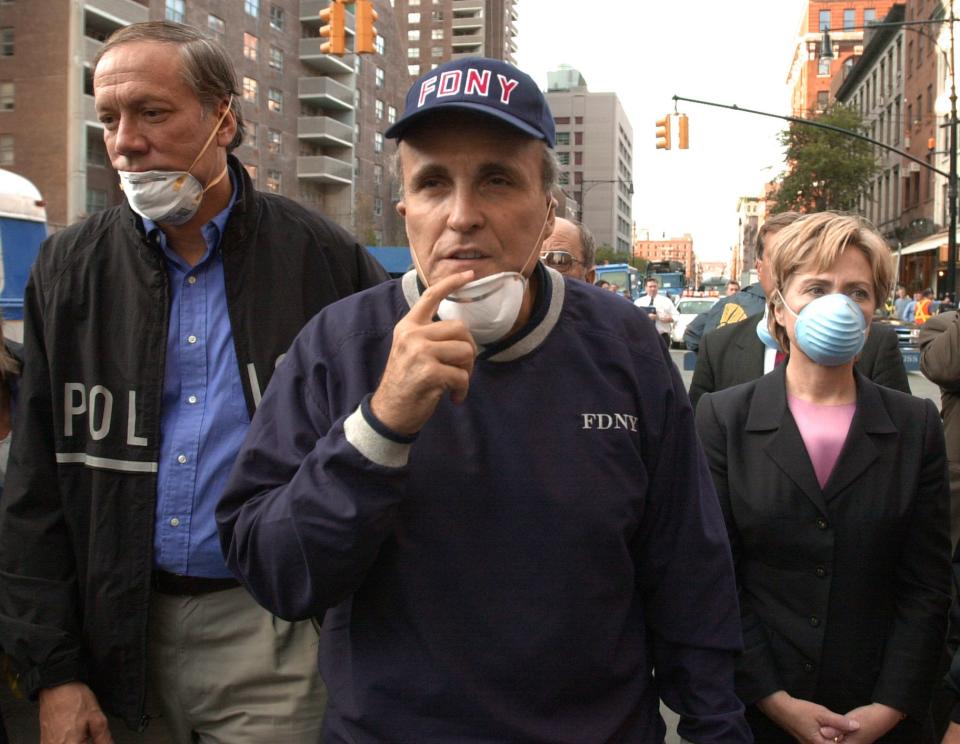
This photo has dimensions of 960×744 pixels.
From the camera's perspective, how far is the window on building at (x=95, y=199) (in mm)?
39669

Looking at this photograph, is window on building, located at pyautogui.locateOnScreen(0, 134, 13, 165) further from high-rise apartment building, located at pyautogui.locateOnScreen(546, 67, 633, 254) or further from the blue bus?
high-rise apartment building, located at pyautogui.locateOnScreen(546, 67, 633, 254)

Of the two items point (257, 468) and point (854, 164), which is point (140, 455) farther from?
point (854, 164)

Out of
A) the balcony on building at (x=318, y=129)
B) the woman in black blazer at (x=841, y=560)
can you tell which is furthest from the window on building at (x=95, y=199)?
the woman in black blazer at (x=841, y=560)

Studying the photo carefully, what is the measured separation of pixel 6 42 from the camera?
39281 millimetres

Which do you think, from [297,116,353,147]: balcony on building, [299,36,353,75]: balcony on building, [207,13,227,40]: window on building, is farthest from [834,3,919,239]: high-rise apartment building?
[207,13,227,40]: window on building

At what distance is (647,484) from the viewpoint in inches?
75.0

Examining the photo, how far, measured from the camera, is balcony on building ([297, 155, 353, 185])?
61.0 meters

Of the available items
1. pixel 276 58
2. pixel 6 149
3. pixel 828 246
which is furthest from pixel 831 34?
pixel 828 246

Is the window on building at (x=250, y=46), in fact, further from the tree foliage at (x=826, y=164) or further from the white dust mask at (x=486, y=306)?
the white dust mask at (x=486, y=306)

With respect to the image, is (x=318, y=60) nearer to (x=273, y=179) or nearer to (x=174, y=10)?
(x=273, y=179)

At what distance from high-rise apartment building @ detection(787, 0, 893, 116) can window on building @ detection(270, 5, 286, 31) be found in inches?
1622

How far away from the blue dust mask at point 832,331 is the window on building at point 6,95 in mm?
42945

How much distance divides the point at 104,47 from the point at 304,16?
63308 mm

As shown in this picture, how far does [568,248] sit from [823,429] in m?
2.39
